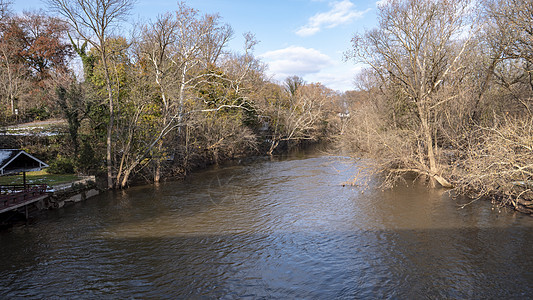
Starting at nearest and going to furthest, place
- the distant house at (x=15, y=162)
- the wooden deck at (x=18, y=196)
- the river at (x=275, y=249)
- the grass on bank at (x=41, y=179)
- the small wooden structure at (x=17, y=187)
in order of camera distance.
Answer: the river at (x=275, y=249), the wooden deck at (x=18, y=196), the small wooden structure at (x=17, y=187), the distant house at (x=15, y=162), the grass on bank at (x=41, y=179)

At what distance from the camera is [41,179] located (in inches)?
772

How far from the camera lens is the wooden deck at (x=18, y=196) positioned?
1380cm

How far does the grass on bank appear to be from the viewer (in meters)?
18.8

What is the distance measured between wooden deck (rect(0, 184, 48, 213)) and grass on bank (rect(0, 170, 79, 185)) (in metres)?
1.42

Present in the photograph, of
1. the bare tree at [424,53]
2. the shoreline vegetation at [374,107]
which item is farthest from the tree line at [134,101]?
the bare tree at [424,53]

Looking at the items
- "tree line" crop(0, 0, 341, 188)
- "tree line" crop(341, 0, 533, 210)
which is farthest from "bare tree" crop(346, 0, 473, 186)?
"tree line" crop(0, 0, 341, 188)

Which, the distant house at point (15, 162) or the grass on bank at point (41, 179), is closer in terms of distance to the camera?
the distant house at point (15, 162)

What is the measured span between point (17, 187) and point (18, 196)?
3024 mm

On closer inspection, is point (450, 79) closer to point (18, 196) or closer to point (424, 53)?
point (424, 53)

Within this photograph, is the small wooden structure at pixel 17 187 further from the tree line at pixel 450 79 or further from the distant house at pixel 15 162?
the tree line at pixel 450 79

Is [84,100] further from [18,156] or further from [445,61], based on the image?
[445,61]

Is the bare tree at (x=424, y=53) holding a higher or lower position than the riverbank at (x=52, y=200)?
higher

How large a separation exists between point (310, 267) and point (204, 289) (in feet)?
11.0

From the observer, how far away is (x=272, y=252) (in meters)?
11.3
